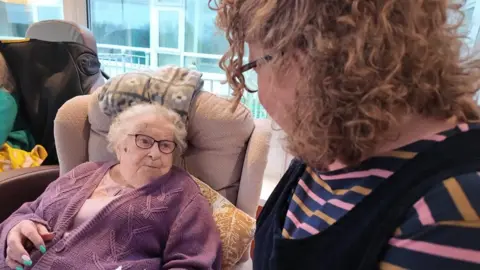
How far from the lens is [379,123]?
0.51 meters

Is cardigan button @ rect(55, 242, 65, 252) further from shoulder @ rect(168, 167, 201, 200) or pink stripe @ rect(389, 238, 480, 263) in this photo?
pink stripe @ rect(389, 238, 480, 263)

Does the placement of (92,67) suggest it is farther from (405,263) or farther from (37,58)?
(405,263)

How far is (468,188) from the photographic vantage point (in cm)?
43

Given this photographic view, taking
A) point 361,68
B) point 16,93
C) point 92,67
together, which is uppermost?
point 361,68

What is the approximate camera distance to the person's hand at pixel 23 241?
1.25 m

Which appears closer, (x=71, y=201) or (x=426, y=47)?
(x=426, y=47)

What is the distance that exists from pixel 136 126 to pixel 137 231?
373 millimetres

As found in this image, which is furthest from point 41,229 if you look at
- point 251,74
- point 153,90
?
point 251,74

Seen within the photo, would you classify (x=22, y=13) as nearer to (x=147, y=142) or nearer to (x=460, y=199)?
(x=147, y=142)

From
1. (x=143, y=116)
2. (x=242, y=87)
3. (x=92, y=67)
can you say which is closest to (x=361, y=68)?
(x=242, y=87)

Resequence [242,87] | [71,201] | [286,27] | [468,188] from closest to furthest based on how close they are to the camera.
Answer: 1. [468,188]
2. [286,27]
3. [242,87]
4. [71,201]

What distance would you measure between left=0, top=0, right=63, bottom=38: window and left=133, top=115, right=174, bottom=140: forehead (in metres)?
1.58

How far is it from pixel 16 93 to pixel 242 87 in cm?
173

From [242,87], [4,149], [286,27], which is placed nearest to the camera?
[286,27]
